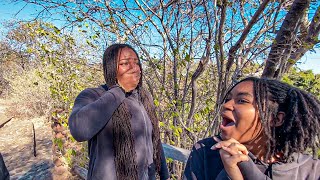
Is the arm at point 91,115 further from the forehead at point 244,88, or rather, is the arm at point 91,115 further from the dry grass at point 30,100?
the dry grass at point 30,100

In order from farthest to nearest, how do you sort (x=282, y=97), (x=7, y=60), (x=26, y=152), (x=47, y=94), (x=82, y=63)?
(x=7, y=60)
(x=47, y=94)
(x=26, y=152)
(x=82, y=63)
(x=282, y=97)

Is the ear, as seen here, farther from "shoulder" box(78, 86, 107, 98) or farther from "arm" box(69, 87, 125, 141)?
"shoulder" box(78, 86, 107, 98)

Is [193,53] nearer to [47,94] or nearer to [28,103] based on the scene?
[47,94]

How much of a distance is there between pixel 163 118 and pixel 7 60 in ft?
52.0

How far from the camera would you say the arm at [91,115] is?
1528 millimetres

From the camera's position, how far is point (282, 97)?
111 centimetres

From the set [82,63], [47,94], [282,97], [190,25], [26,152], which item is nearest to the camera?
[282,97]

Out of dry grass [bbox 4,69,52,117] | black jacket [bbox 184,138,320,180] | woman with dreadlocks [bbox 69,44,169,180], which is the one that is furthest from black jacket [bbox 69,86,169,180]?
dry grass [bbox 4,69,52,117]

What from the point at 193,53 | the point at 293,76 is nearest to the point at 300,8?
the point at 293,76

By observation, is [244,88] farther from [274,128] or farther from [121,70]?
[121,70]

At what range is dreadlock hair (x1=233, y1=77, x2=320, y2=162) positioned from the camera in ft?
3.48

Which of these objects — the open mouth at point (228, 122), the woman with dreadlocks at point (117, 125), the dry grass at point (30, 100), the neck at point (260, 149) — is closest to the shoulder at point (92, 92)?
the woman with dreadlocks at point (117, 125)

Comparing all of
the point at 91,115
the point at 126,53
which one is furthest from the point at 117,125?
the point at 126,53

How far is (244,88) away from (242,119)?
173mm
